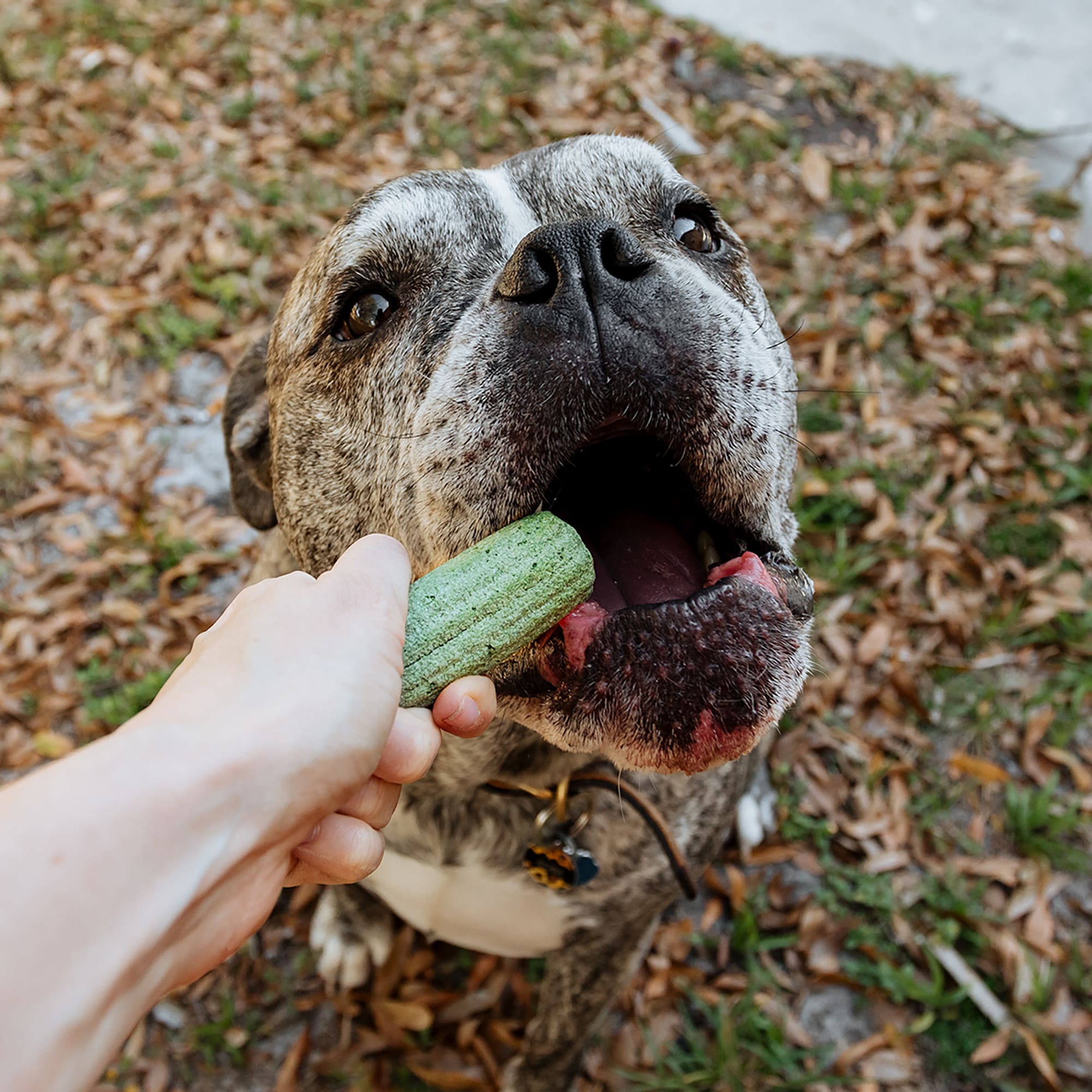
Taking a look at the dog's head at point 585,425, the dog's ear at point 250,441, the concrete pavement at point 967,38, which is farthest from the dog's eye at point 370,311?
the concrete pavement at point 967,38

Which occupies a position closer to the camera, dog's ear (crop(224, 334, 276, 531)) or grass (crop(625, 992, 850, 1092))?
dog's ear (crop(224, 334, 276, 531))

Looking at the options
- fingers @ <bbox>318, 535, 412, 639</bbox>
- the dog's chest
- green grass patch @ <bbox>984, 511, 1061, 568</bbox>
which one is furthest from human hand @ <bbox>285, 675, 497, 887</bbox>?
green grass patch @ <bbox>984, 511, 1061, 568</bbox>

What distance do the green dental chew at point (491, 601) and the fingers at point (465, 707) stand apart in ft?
0.09

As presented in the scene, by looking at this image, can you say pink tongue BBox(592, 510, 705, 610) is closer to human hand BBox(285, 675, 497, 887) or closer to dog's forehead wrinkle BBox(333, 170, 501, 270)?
human hand BBox(285, 675, 497, 887)

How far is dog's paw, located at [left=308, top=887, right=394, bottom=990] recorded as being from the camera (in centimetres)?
319

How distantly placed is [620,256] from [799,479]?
301 centimetres

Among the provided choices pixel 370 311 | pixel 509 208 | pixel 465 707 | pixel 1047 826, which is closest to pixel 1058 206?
pixel 1047 826

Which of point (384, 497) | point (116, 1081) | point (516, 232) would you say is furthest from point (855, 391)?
point (116, 1081)

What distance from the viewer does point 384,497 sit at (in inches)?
76.1

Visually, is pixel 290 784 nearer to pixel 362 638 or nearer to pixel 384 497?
pixel 362 638

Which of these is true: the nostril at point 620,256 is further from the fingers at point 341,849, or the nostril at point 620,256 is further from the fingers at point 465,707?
the fingers at point 341,849

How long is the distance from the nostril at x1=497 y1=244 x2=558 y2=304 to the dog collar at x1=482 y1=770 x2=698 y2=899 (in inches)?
45.9

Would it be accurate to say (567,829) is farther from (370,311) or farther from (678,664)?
(370,311)

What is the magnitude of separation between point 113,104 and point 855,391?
5.28 m
